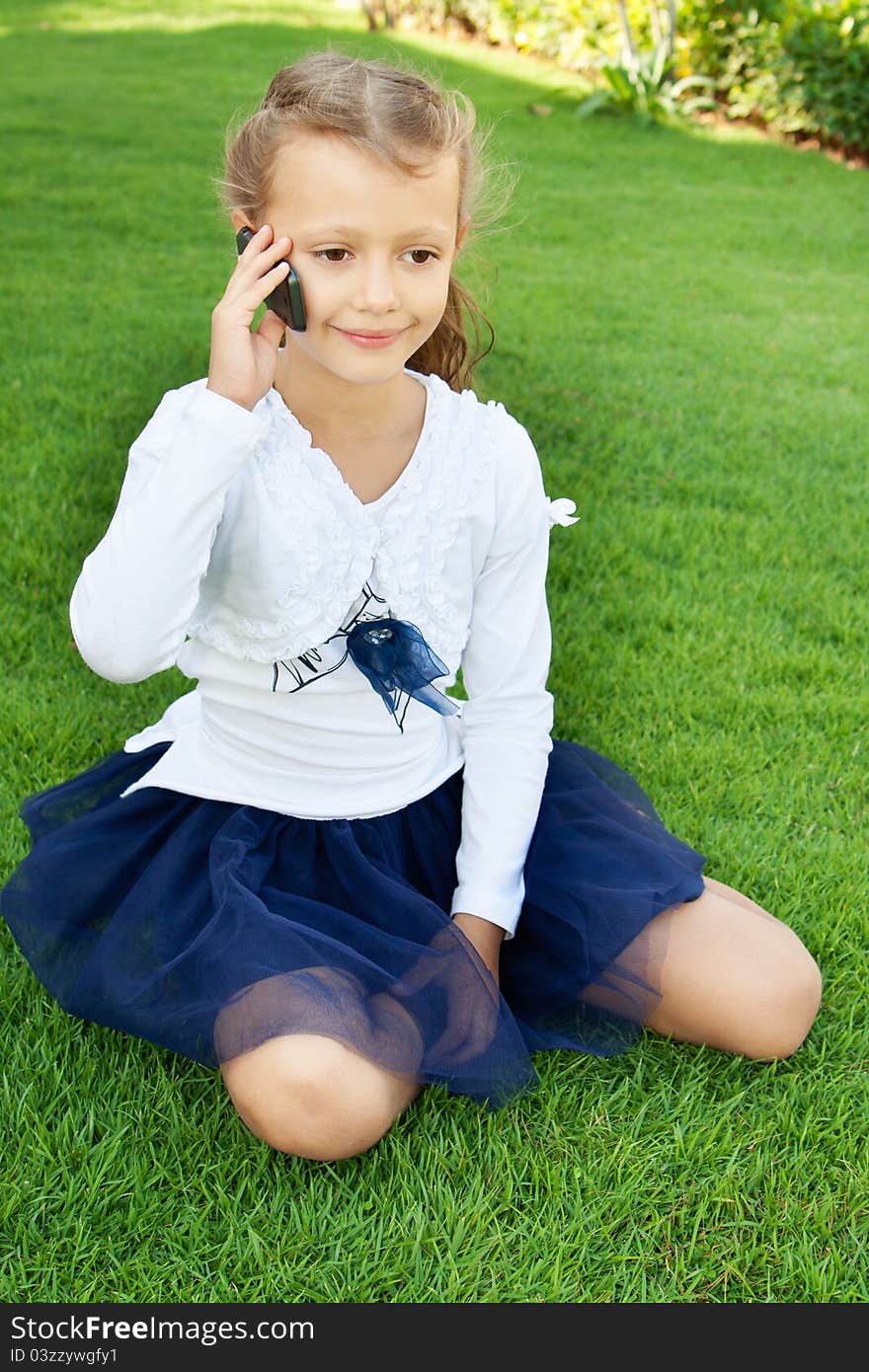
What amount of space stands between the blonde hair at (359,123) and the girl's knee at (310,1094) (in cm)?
113

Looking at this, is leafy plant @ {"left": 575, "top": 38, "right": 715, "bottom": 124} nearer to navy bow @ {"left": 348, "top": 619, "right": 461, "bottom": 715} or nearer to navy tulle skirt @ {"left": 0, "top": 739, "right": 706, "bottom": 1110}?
navy tulle skirt @ {"left": 0, "top": 739, "right": 706, "bottom": 1110}

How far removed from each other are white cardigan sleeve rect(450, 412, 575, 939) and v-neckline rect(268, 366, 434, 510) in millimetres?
128

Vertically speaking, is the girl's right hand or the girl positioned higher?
the girl's right hand

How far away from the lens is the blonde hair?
1735mm

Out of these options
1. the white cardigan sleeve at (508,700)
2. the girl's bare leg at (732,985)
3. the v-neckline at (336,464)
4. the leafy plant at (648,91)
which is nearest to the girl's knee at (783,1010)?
the girl's bare leg at (732,985)

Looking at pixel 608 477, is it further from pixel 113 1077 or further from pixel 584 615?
pixel 113 1077

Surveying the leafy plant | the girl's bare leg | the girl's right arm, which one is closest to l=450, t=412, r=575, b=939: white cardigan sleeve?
the girl's bare leg

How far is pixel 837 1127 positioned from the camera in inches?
75.9

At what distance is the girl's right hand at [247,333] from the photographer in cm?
169

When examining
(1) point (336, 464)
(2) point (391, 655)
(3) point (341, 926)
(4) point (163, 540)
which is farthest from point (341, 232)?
(3) point (341, 926)

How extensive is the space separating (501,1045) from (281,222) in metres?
1.15

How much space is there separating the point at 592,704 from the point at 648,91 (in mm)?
7432

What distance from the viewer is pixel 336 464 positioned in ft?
6.53

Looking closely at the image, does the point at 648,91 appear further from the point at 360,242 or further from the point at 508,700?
the point at 360,242
